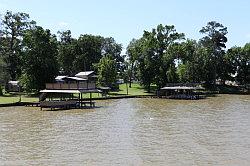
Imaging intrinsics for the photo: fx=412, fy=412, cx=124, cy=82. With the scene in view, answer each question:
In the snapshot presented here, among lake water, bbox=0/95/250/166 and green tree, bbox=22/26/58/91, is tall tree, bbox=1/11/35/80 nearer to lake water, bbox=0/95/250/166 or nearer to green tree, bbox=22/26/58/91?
green tree, bbox=22/26/58/91

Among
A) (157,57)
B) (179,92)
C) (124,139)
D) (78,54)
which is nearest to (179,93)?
(179,92)

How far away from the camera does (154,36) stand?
89.8 meters

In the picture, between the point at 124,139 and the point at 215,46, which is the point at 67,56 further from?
the point at 124,139

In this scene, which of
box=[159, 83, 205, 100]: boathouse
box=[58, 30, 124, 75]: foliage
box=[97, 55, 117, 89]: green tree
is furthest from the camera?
box=[58, 30, 124, 75]: foliage

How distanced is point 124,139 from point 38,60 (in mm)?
46627

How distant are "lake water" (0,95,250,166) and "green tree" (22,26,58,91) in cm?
2550

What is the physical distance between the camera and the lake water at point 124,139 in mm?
22391

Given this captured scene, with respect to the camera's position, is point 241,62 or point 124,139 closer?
point 124,139

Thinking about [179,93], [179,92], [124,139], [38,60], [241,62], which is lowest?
[124,139]

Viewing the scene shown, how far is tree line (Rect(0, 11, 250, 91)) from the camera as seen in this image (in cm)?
7269

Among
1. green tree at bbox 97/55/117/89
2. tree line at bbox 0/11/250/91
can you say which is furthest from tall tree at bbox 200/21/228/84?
green tree at bbox 97/55/117/89

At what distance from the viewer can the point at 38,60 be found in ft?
237

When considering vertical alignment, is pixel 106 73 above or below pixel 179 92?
above

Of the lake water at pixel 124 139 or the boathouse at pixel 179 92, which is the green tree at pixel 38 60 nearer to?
the boathouse at pixel 179 92
